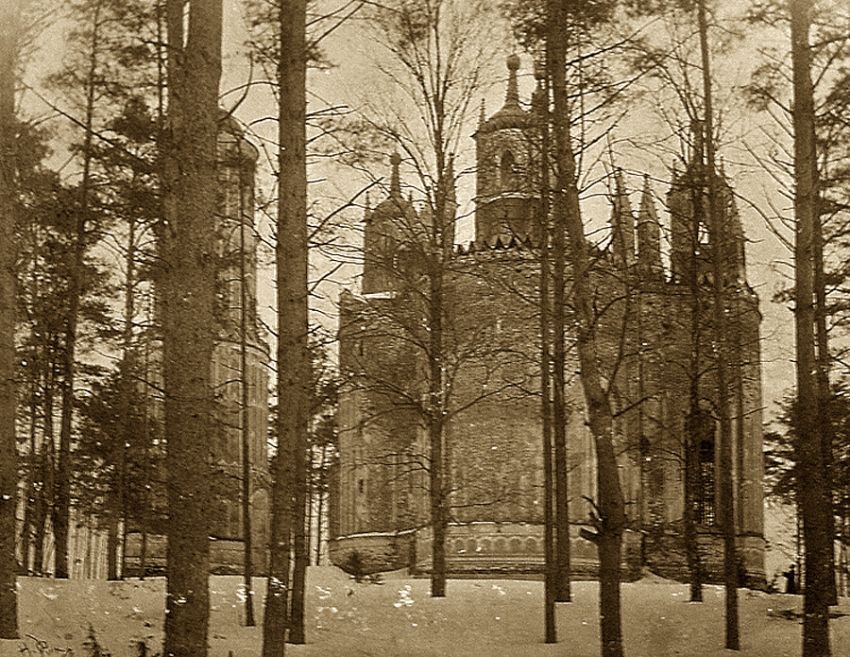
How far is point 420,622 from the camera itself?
69.1ft

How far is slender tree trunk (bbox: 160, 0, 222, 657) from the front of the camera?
10.8 metres

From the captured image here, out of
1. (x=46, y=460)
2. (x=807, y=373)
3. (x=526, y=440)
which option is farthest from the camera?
(x=526, y=440)

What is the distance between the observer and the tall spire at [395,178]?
23.2 meters

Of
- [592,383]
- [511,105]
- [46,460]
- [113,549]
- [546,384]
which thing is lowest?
[113,549]

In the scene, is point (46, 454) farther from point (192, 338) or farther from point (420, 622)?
point (192, 338)

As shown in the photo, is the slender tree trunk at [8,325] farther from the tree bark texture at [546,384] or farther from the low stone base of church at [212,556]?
the low stone base of church at [212,556]

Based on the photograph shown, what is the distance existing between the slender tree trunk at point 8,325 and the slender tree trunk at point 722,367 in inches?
363

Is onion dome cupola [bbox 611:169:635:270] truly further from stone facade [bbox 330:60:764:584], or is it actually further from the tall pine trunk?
stone facade [bbox 330:60:764:584]

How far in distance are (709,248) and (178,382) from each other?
14.8 meters

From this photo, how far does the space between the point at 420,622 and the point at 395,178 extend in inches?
368

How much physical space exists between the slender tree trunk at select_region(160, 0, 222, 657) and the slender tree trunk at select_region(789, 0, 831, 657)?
697 centimetres

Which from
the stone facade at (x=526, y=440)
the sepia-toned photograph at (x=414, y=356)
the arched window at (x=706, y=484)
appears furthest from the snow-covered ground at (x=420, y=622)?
the arched window at (x=706, y=484)

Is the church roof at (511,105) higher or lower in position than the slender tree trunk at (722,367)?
higher

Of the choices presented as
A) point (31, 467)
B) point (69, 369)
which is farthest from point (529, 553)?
point (69, 369)
